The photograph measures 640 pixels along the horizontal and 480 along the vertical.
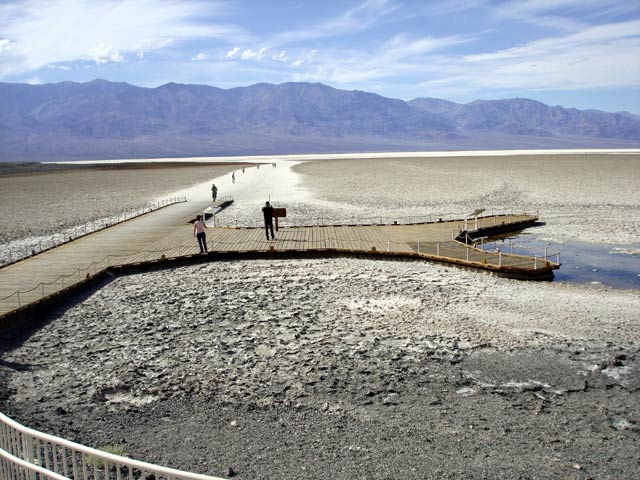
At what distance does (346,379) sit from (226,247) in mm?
10831

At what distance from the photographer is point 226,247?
1945cm

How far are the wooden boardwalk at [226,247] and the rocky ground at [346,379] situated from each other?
1.43 metres

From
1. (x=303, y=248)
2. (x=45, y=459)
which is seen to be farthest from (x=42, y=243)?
(x=45, y=459)

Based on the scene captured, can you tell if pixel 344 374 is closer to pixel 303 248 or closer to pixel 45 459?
pixel 45 459

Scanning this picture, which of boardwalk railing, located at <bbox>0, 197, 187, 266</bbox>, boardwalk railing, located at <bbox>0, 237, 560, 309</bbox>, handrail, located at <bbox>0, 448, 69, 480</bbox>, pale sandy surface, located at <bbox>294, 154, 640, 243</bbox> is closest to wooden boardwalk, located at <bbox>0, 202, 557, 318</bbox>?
boardwalk railing, located at <bbox>0, 237, 560, 309</bbox>

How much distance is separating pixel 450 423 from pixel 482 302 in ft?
20.2

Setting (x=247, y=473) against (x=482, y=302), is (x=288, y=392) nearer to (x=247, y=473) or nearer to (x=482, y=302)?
(x=247, y=473)

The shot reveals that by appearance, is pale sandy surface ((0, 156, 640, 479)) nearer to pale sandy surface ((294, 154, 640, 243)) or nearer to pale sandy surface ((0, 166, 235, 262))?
pale sandy surface ((294, 154, 640, 243))

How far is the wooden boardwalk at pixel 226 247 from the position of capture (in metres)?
15.3

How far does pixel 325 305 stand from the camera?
13.5 meters

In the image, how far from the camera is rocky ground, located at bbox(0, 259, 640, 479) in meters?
7.26

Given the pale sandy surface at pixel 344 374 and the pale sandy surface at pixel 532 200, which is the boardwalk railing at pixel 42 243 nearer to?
the pale sandy surface at pixel 344 374

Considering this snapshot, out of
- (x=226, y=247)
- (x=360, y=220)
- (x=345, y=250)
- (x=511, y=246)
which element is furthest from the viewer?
(x=360, y=220)

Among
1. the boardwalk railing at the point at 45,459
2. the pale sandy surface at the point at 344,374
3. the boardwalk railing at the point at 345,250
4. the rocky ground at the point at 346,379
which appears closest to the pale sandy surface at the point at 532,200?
the boardwalk railing at the point at 345,250
